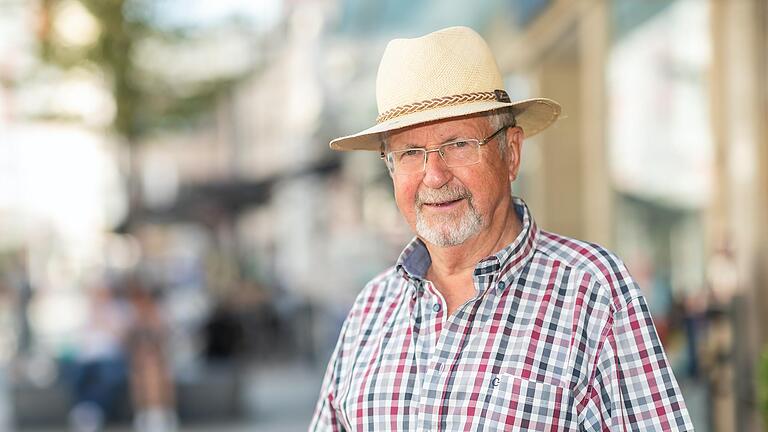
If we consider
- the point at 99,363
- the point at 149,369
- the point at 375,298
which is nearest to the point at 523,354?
the point at 375,298

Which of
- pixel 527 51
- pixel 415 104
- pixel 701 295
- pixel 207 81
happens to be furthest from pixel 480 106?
pixel 207 81

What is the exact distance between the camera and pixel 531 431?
2.40m

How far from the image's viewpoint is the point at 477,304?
2.61 metres

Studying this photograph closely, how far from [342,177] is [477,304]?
16.2 meters

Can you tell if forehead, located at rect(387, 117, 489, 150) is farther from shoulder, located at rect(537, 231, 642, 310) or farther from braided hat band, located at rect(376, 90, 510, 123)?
shoulder, located at rect(537, 231, 642, 310)

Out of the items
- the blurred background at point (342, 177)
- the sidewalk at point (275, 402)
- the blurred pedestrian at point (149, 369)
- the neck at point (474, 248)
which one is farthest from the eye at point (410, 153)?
the blurred pedestrian at point (149, 369)

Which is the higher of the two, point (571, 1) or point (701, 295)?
point (571, 1)

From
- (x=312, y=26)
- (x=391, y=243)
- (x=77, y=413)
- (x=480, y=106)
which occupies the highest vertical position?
(x=312, y=26)

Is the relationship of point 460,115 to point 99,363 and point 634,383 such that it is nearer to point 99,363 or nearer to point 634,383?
point 634,383

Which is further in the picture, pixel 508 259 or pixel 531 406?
pixel 508 259

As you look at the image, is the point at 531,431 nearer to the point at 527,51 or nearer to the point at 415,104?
the point at 415,104

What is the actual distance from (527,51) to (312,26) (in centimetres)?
1266

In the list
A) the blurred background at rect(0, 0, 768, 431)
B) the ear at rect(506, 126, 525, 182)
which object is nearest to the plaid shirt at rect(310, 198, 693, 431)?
the ear at rect(506, 126, 525, 182)

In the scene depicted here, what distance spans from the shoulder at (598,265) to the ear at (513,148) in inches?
10.1
